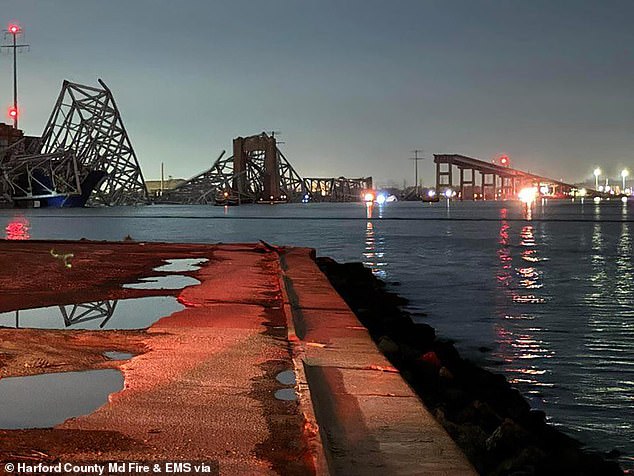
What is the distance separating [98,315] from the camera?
8641 mm

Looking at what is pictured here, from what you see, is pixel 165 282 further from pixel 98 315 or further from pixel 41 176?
pixel 41 176

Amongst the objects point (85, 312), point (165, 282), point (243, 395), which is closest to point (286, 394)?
point (243, 395)

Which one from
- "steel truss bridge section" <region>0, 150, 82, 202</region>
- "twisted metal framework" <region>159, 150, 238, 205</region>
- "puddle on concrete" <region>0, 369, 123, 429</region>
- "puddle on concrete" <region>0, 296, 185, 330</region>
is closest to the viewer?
"puddle on concrete" <region>0, 369, 123, 429</region>

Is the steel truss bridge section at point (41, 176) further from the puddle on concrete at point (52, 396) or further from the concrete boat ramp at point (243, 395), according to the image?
the puddle on concrete at point (52, 396)

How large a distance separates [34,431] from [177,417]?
0.67 metres

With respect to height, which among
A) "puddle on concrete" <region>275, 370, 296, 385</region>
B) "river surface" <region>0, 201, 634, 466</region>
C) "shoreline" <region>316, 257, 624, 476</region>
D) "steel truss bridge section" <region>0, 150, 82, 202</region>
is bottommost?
"river surface" <region>0, 201, 634, 466</region>

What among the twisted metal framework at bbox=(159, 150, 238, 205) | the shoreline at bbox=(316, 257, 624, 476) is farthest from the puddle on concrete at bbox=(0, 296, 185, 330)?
the twisted metal framework at bbox=(159, 150, 238, 205)

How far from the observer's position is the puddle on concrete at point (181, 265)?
43.9 ft

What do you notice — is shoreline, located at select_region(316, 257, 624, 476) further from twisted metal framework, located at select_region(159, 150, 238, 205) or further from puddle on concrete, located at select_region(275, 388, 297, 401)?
twisted metal framework, located at select_region(159, 150, 238, 205)

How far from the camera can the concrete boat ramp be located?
367 cm

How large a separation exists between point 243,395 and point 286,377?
1.78 ft

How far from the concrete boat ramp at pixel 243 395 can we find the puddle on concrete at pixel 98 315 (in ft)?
0.88

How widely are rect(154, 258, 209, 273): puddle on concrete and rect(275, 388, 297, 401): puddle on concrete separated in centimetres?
856

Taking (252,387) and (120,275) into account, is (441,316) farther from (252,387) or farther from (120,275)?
(252,387)
